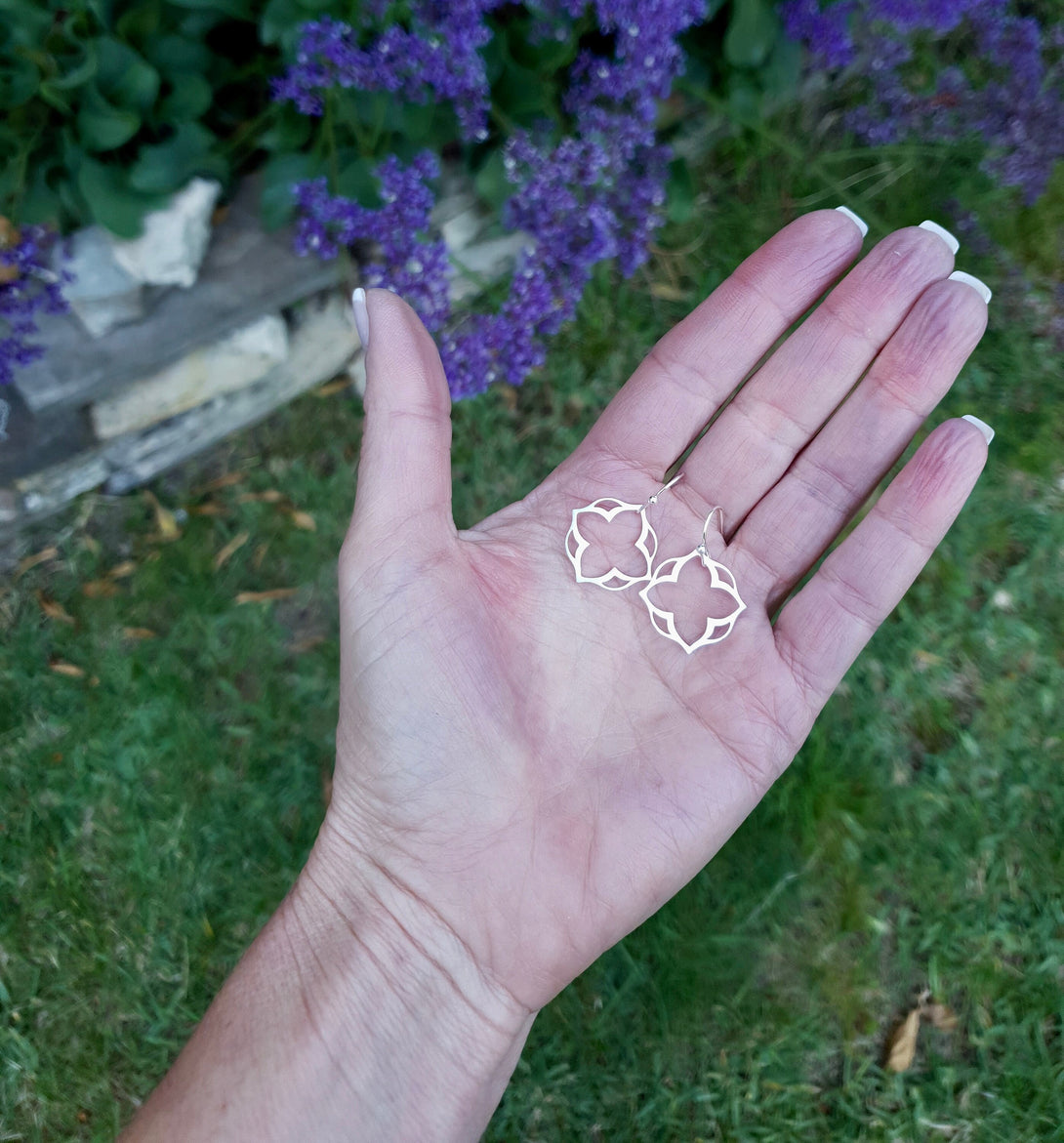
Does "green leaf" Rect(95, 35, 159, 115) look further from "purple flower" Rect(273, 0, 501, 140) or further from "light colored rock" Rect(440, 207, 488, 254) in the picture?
"light colored rock" Rect(440, 207, 488, 254)

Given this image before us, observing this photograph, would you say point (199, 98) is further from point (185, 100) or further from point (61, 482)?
point (61, 482)

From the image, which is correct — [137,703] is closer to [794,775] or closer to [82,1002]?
[82,1002]

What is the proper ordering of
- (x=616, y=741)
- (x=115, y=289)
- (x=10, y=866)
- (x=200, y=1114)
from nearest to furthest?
(x=200, y=1114) → (x=616, y=741) → (x=115, y=289) → (x=10, y=866)

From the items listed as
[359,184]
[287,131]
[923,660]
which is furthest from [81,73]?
[923,660]

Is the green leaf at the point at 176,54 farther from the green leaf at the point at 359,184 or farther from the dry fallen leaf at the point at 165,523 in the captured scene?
the dry fallen leaf at the point at 165,523

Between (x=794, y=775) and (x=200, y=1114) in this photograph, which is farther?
(x=794, y=775)

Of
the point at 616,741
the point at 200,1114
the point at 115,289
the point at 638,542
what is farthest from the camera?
the point at 115,289

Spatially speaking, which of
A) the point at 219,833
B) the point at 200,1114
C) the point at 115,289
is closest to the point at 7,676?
the point at 219,833
